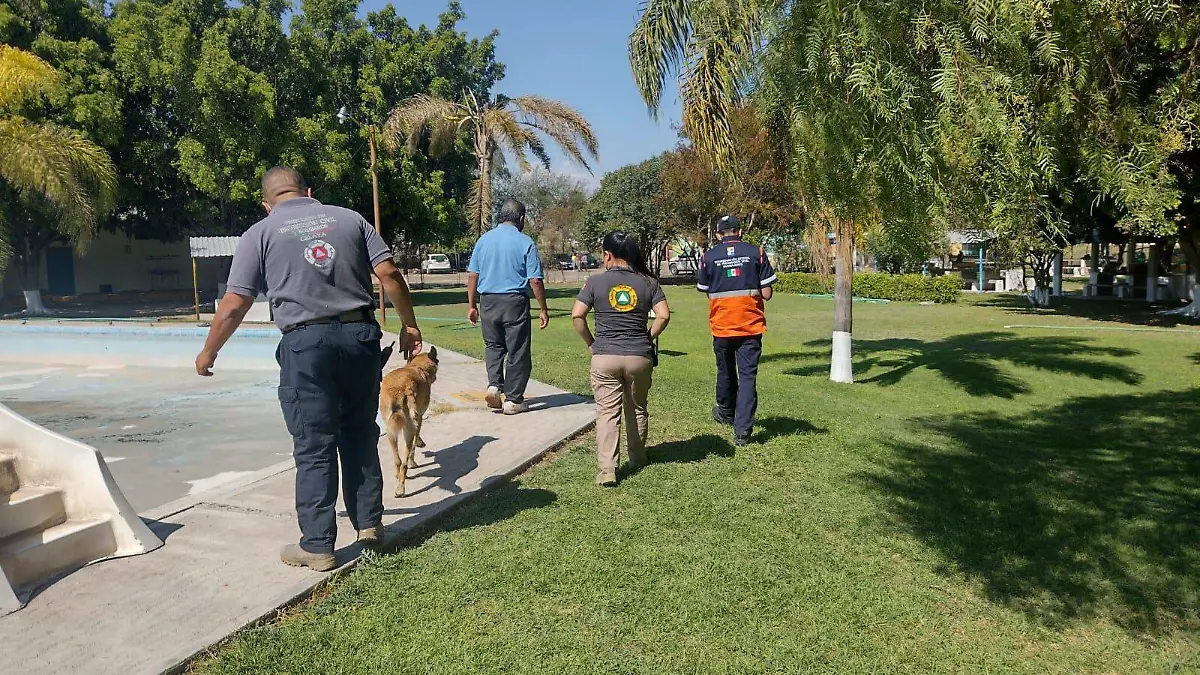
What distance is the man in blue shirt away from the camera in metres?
7.11

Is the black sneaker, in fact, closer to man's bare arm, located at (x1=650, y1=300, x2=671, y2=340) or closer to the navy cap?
the navy cap

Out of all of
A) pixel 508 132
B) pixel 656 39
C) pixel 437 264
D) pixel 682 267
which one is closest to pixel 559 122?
pixel 508 132

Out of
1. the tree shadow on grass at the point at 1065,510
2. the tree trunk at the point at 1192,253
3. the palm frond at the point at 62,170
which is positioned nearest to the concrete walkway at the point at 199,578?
the tree shadow on grass at the point at 1065,510

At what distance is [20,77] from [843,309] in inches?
781

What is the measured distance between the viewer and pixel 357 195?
1011 inches

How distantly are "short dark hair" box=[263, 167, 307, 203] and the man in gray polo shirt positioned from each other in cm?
14

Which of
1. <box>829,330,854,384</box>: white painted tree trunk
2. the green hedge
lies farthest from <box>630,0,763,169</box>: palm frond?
the green hedge

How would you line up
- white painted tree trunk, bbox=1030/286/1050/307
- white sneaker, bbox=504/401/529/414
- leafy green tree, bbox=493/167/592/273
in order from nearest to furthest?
white sneaker, bbox=504/401/529/414 → white painted tree trunk, bbox=1030/286/1050/307 → leafy green tree, bbox=493/167/592/273

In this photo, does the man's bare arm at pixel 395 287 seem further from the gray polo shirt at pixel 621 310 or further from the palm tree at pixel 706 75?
the palm tree at pixel 706 75

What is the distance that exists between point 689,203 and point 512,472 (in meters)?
33.3

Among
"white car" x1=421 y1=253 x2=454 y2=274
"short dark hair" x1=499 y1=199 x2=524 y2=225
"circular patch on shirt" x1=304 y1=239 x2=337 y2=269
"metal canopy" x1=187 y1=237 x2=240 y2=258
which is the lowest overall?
"circular patch on shirt" x1=304 y1=239 x2=337 y2=269

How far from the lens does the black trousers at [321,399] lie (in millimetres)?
3510

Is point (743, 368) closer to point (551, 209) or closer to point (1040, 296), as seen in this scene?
point (1040, 296)

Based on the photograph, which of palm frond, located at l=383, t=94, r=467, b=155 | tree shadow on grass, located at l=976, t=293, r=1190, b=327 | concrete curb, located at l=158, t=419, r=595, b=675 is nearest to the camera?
concrete curb, located at l=158, t=419, r=595, b=675
